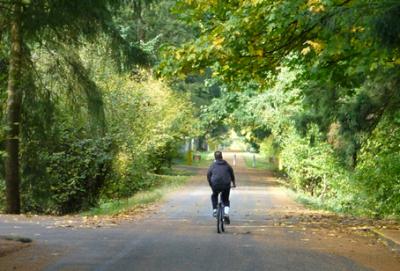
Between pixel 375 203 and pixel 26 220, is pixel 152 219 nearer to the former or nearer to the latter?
pixel 26 220

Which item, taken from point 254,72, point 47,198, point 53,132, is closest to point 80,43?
point 254,72

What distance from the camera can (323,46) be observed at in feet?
43.3

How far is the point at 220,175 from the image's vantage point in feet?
51.8

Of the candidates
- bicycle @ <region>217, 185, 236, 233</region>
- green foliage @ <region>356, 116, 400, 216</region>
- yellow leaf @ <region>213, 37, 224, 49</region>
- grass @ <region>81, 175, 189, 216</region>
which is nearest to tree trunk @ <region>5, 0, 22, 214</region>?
grass @ <region>81, 175, 189, 216</region>

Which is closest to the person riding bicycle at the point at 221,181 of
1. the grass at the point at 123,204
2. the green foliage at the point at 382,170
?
the green foliage at the point at 382,170

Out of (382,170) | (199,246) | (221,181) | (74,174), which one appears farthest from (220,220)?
(74,174)

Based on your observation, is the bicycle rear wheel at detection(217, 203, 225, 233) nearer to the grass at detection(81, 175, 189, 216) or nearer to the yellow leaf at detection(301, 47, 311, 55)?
the yellow leaf at detection(301, 47, 311, 55)

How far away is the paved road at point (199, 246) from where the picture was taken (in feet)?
33.8

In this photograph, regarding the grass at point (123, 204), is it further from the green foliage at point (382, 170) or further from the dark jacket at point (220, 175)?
the green foliage at point (382, 170)

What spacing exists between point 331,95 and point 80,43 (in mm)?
8187

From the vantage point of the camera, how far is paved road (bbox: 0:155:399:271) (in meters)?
10.3

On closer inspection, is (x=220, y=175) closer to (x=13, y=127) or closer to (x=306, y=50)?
(x=306, y=50)

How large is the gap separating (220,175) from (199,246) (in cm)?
362

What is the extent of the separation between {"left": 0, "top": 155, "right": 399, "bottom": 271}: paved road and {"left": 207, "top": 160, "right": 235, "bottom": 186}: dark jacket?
1138 mm
